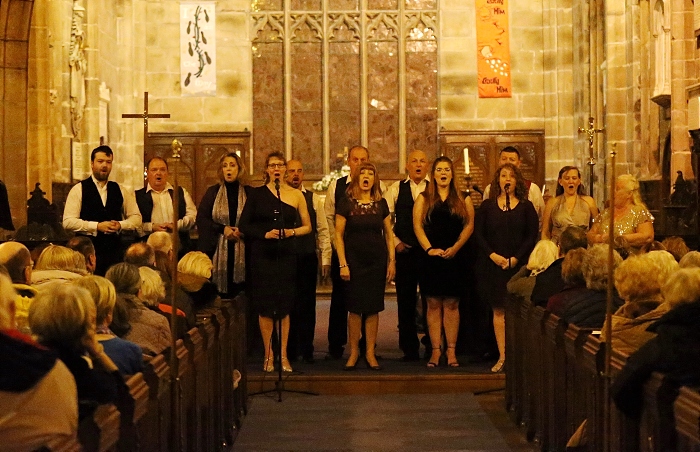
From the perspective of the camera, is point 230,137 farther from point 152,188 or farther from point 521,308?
point 521,308

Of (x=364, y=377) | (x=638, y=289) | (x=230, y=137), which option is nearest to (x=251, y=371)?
(x=364, y=377)

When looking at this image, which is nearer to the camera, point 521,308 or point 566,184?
point 521,308

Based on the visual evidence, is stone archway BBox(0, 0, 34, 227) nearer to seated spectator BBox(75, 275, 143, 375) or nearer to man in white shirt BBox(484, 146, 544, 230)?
man in white shirt BBox(484, 146, 544, 230)

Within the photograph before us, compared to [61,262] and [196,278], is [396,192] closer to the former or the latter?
[196,278]

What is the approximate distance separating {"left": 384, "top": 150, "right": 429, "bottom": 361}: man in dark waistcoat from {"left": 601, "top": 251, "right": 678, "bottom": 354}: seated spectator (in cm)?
395

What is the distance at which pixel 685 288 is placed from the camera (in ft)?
13.0

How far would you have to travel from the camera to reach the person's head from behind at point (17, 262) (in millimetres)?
5070

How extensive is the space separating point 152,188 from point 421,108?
906 centimetres

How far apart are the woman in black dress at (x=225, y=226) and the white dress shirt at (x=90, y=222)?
46cm

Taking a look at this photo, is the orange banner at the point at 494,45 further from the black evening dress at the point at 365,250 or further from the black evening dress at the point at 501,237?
the black evening dress at the point at 365,250

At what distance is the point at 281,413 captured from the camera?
7.41 metres

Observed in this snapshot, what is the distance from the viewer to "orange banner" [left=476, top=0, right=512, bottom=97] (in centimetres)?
1733

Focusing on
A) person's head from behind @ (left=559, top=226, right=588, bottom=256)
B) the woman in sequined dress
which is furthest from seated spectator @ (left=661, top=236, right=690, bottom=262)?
the woman in sequined dress

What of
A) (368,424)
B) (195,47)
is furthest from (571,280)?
(195,47)
